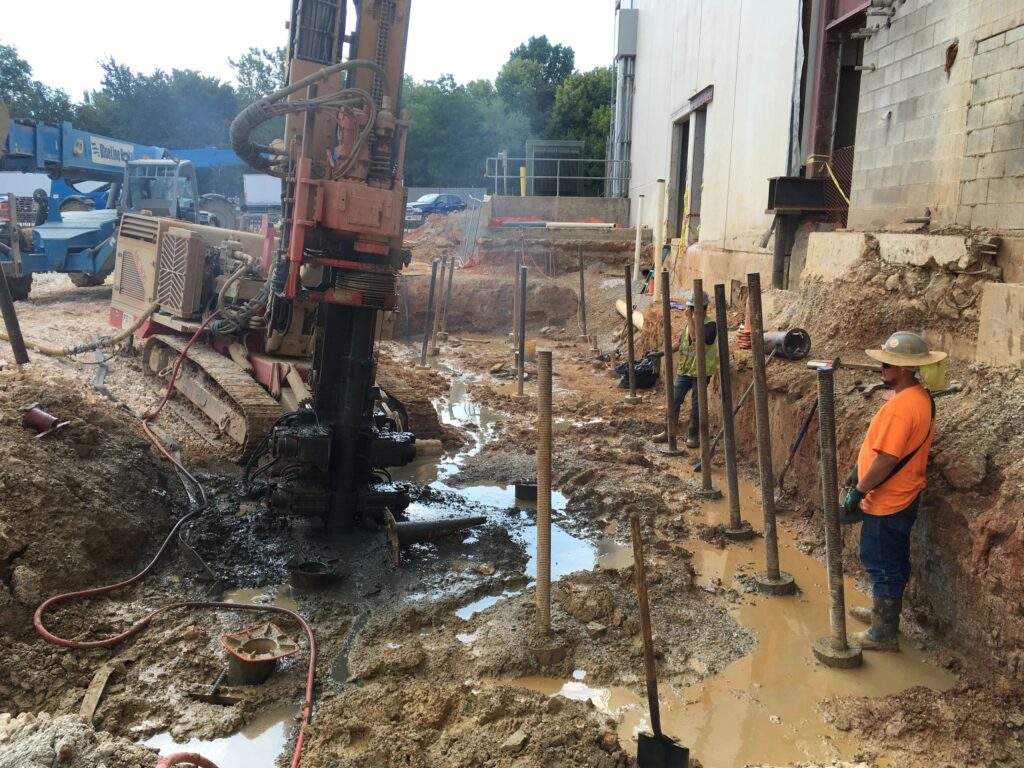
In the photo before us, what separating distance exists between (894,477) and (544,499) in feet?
6.27

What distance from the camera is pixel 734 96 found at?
1426 centimetres

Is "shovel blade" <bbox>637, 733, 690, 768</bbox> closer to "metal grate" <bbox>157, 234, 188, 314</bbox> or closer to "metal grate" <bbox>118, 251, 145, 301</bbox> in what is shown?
"metal grate" <bbox>157, 234, 188, 314</bbox>

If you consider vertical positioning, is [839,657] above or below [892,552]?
below

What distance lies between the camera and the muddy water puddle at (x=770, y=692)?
3.88 meters

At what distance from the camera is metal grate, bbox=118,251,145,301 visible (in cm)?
1066

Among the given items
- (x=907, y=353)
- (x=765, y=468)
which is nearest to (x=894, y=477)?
(x=907, y=353)

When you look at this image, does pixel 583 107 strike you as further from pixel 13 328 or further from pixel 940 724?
pixel 940 724

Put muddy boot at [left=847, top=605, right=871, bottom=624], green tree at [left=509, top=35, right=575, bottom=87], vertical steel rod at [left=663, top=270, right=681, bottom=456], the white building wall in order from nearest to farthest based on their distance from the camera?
muddy boot at [left=847, top=605, right=871, bottom=624] → vertical steel rod at [left=663, top=270, right=681, bottom=456] → the white building wall → green tree at [left=509, top=35, right=575, bottom=87]

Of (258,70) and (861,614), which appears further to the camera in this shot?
(258,70)

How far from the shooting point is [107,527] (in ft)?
17.8

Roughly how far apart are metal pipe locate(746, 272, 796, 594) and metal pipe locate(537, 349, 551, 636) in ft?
4.83

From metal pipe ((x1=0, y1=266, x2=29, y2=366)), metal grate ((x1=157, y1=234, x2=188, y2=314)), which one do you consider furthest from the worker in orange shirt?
Answer: metal grate ((x1=157, y1=234, x2=188, y2=314))

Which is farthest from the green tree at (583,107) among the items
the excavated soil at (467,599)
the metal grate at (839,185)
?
the excavated soil at (467,599)

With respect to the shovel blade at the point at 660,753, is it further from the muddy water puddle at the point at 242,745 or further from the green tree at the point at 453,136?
the green tree at the point at 453,136
